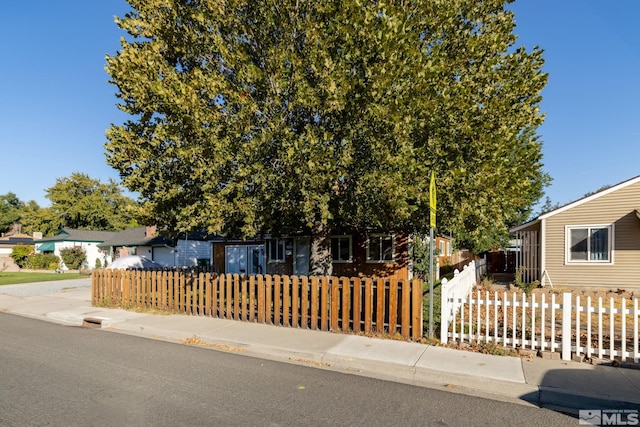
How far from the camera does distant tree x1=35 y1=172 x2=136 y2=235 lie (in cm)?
5091

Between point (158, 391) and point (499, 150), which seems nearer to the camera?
point (158, 391)

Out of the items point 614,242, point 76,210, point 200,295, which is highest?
point 76,210

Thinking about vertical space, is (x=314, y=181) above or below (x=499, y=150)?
below

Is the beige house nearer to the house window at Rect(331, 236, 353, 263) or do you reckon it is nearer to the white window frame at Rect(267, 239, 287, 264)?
the house window at Rect(331, 236, 353, 263)

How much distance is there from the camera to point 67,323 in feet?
34.0

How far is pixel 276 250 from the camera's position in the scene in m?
21.3

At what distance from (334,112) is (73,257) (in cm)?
3544

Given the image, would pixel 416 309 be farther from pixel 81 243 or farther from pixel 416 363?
pixel 81 243

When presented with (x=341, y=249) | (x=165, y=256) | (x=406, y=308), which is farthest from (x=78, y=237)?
(x=406, y=308)

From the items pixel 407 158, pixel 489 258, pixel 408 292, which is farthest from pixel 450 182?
pixel 489 258

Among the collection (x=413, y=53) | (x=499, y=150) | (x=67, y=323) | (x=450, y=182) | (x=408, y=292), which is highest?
(x=413, y=53)

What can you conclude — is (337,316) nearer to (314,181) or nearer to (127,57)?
(314,181)

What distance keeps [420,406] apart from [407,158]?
454 centimetres

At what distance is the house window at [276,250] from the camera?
21106 millimetres
